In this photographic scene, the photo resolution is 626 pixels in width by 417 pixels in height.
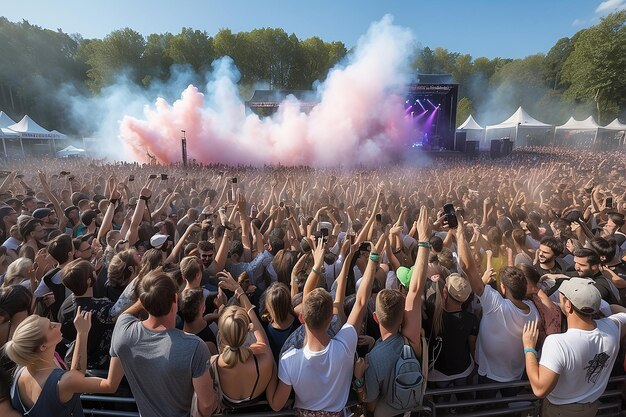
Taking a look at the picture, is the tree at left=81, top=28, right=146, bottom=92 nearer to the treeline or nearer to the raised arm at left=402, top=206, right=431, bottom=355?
the treeline

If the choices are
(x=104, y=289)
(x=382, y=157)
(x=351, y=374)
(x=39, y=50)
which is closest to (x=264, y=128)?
(x=382, y=157)

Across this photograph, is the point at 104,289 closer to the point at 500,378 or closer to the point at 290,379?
the point at 290,379

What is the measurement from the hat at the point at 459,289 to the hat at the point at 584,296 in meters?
0.56

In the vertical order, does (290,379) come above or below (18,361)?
below

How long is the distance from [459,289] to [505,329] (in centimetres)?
43

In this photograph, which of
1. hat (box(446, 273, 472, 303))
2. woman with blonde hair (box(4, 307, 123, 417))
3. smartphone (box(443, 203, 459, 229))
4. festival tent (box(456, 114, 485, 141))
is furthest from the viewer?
festival tent (box(456, 114, 485, 141))

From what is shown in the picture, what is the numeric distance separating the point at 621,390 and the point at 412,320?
168cm

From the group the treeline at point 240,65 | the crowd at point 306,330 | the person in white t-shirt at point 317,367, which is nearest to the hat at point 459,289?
the crowd at point 306,330

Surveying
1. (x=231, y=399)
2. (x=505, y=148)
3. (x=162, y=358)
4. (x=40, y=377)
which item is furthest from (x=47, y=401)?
(x=505, y=148)

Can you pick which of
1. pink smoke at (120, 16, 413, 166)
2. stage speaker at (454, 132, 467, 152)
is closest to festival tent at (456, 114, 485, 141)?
stage speaker at (454, 132, 467, 152)

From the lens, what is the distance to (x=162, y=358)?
184 cm

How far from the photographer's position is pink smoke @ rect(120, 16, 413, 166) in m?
18.6

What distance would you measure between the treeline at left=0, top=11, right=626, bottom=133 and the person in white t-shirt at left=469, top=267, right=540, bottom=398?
46212 mm

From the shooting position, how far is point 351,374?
2066mm
